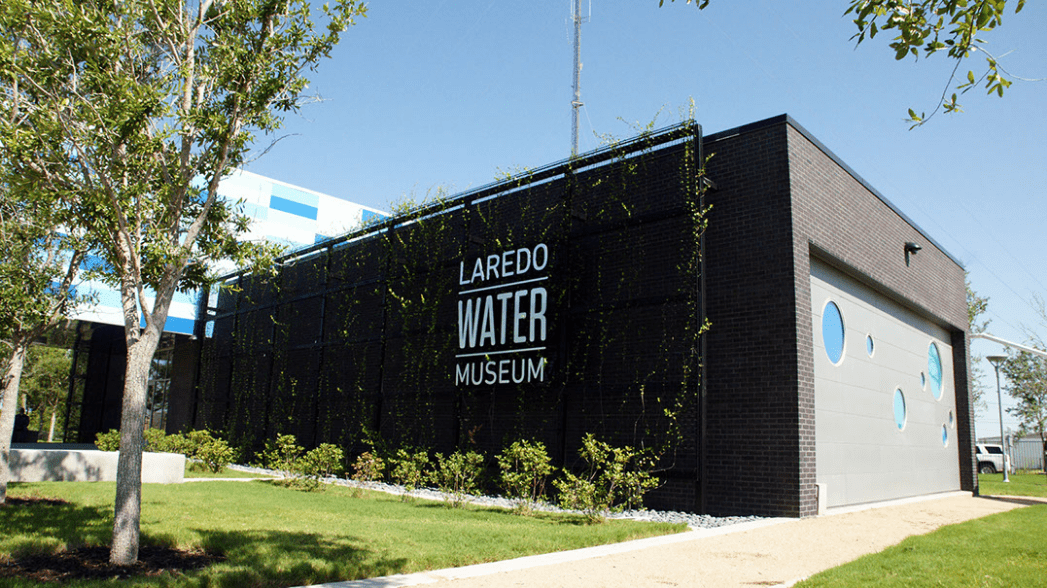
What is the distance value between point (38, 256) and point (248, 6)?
735cm

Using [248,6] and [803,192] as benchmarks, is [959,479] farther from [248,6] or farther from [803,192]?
[248,6]

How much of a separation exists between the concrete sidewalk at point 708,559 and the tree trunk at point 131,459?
204 cm

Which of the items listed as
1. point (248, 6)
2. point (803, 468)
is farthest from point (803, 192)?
point (248, 6)

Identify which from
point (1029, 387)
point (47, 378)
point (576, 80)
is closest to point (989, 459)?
point (1029, 387)

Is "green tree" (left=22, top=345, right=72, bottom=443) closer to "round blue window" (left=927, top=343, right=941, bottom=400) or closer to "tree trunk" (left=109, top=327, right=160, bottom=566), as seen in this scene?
"tree trunk" (left=109, top=327, right=160, bottom=566)

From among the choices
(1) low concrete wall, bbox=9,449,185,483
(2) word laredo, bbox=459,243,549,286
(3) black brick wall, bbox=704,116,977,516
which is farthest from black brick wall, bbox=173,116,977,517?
(1) low concrete wall, bbox=9,449,185,483

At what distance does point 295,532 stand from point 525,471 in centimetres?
490

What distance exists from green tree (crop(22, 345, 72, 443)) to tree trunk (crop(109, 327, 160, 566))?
29807 millimetres

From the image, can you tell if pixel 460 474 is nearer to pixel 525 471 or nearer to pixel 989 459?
pixel 525 471

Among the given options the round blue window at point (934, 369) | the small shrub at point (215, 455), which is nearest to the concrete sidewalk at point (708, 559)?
the round blue window at point (934, 369)

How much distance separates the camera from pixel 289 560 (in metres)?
6.20

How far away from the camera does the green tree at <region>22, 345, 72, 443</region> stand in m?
32.9

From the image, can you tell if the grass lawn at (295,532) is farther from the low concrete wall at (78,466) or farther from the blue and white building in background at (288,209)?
the blue and white building in background at (288,209)

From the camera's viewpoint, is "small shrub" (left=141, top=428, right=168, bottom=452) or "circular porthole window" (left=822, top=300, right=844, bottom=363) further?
"small shrub" (left=141, top=428, right=168, bottom=452)
